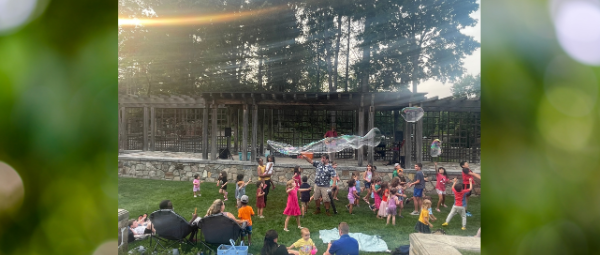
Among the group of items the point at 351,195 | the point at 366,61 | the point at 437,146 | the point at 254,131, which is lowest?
the point at 351,195

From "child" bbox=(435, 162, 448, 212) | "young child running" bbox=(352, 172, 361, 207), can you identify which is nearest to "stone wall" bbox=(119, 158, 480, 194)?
"young child running" bbox=(352, 172, 361, 207)

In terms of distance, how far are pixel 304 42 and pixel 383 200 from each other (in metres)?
1.94

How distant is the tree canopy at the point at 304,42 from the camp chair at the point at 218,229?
164cm

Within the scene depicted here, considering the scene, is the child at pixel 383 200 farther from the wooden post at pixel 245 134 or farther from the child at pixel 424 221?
the wooden post at pixel 245 134

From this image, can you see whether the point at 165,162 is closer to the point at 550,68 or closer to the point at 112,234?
the point at 112,234

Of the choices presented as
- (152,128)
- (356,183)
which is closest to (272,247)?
(356,183)

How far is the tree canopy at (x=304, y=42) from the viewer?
2684 mm

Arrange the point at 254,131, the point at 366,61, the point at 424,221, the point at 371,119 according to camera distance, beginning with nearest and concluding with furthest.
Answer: the point at 424,221
the point at 366,61
the point at 371,119
the point at 254,131

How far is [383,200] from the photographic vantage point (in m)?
3.27

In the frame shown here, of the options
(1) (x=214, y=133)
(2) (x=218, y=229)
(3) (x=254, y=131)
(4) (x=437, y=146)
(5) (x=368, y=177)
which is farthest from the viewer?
(1) (x=214, y=133)

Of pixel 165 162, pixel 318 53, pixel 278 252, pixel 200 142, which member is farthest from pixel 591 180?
pixel 200 142

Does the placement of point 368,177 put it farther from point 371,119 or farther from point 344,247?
point 344,247

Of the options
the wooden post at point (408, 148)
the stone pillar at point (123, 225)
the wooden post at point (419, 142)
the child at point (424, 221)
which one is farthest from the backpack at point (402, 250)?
the stone pillar at point (123, 225)

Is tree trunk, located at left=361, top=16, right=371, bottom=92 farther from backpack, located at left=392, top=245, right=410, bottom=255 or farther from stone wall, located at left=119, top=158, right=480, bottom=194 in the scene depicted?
backpack, located at left=392, top=245, right=410, bottom=255
